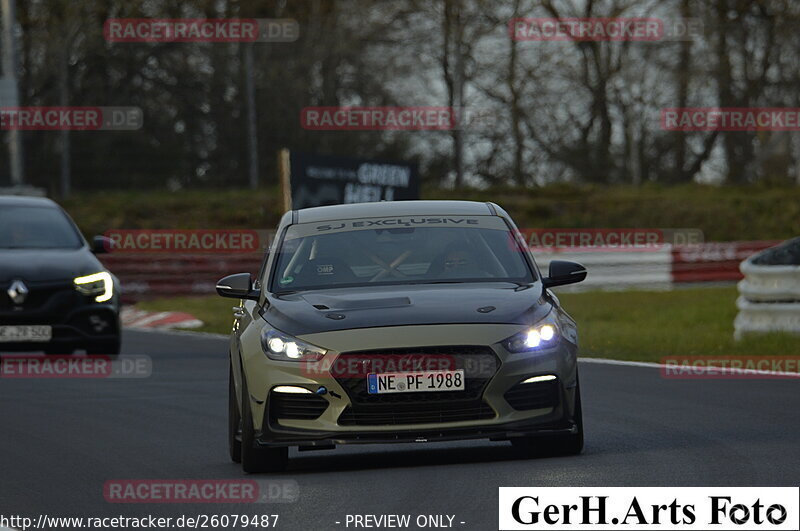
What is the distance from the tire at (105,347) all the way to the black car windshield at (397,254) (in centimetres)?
705

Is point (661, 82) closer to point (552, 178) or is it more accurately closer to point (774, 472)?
point (552, 178)

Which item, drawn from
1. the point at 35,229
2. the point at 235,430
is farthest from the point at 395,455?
the point at 35,229

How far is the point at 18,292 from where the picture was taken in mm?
16062

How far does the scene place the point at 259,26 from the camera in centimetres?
2855

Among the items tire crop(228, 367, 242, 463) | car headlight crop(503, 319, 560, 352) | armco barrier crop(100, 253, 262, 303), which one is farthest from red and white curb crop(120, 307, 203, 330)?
car headlight crop(503, 319, 560, 352)

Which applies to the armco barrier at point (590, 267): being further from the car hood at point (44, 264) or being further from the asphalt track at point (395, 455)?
the asphalt track at point (395, 455)

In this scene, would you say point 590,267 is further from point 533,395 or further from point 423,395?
point 423,395

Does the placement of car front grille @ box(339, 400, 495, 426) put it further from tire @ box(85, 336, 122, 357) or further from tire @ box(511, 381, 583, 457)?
tire @ box(85, 336, 122, 357)

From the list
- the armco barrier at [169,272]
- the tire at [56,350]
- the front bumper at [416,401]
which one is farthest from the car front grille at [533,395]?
the armco barrier at [169,272]

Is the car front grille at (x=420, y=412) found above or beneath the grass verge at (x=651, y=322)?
above

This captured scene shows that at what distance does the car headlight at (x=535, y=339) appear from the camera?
8555mm

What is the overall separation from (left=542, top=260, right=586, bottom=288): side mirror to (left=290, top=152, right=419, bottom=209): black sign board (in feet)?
46.6

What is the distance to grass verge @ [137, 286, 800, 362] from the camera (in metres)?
15.8

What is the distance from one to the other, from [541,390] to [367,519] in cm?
170
